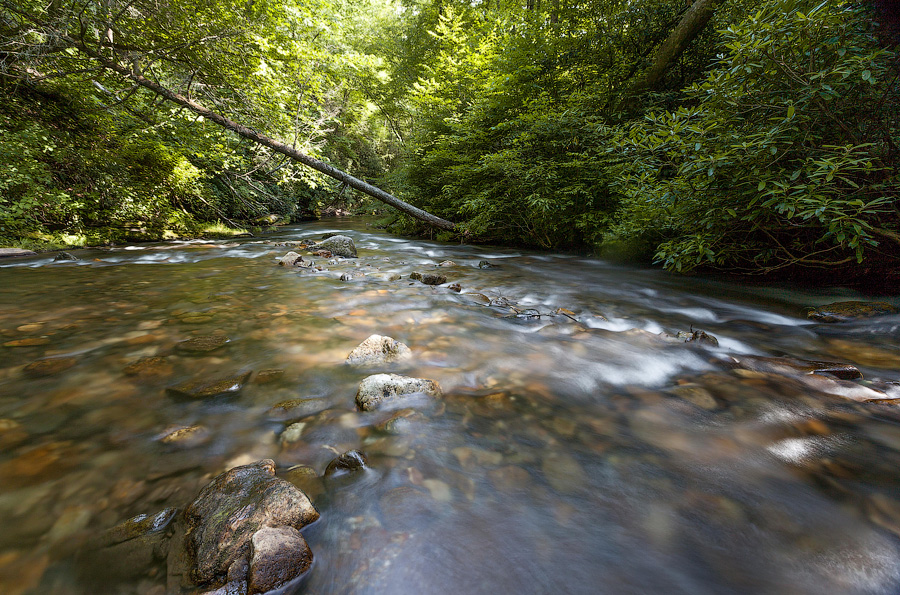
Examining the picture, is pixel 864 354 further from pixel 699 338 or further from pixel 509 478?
pixel 509 478

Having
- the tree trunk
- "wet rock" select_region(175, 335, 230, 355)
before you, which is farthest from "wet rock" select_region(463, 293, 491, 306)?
the tree trunk

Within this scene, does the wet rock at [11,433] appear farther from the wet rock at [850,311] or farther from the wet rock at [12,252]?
the wet rock at [12,252]

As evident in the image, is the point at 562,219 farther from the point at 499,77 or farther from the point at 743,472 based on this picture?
the point at 743,472

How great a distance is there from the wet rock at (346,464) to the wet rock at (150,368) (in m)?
1.66

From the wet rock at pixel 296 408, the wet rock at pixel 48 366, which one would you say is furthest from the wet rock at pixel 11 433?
the wet rock at pixel 296 408

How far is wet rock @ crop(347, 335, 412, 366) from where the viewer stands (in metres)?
Result: 2.62

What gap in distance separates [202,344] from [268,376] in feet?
3.18

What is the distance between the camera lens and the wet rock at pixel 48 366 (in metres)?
2.37

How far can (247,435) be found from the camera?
1.79 metres

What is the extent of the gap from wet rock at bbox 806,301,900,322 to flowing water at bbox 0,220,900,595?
174 mm

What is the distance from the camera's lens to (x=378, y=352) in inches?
106

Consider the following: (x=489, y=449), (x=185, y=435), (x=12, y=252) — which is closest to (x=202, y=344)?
(x=185, y=435)

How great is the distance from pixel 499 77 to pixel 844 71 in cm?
702

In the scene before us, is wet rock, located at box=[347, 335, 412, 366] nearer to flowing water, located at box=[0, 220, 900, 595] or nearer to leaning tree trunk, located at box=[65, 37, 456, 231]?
flowing water, located at box=[0, 220, 900, 595]
